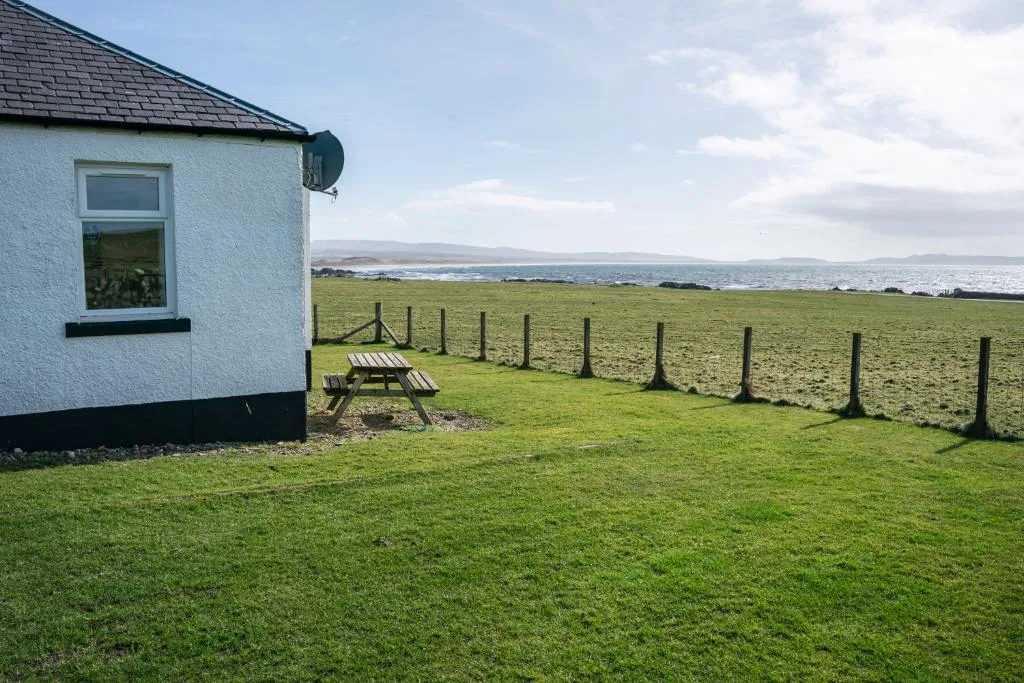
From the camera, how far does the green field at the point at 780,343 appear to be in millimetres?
14391

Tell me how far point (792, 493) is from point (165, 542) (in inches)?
226

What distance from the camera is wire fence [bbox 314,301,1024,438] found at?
13.5 m

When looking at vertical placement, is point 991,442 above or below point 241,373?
below

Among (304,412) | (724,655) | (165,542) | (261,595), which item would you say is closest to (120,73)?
A: (304,412)

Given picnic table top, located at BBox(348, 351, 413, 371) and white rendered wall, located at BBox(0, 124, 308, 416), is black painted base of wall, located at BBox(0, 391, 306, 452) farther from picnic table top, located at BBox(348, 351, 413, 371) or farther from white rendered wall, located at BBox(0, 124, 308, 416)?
picnic table top, located at BBox(348, 351, 413, 371)

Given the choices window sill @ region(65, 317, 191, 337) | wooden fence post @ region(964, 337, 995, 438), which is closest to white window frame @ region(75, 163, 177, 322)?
window sill @ region(65, 317, 191, 337)

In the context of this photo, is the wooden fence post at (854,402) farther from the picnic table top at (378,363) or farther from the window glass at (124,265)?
the window glass at (124,265)

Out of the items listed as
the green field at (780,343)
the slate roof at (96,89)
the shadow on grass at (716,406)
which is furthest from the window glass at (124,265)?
the green field at (780,343)

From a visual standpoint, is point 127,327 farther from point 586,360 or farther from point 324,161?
point 586,360

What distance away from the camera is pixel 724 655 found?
4.51 m

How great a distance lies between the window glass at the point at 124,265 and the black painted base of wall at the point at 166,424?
1263 mm

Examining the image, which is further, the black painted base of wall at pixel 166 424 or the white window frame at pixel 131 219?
the white window frame at pixel 131 219

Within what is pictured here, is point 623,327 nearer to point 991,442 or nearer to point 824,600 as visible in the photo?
point 991,442

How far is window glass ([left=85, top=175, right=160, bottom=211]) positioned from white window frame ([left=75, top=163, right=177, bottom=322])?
42 mm
